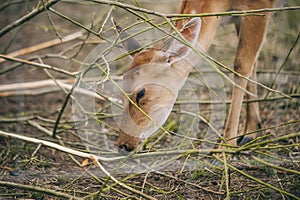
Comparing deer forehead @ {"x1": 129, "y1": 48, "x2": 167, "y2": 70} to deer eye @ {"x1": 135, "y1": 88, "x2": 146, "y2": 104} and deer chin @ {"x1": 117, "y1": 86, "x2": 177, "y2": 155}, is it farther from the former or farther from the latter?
deer chin @ {"x1": 117, "y1": 86, "x2": 177, "y2": 155}

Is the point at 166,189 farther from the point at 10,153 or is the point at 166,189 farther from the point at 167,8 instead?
the point at 167,8

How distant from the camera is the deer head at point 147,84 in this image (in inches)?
137

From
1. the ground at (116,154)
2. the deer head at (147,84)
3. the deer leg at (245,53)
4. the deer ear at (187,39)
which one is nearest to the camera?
the ground at (116,154)

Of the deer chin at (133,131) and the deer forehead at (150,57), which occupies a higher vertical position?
the deer forehead at (150,57)

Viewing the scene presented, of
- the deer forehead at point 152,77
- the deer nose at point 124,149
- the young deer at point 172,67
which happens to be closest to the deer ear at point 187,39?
the young deer at point 172,67

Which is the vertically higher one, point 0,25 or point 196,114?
point 0,25

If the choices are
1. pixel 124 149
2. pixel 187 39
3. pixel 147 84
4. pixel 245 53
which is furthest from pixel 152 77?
pixel 245 53

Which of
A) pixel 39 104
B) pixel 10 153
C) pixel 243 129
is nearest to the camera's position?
pixel 10 153

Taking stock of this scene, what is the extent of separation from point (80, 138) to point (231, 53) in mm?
2377

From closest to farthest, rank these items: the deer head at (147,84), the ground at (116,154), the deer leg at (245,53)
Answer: the ground at (116,154)
the deer head at (147,84)
the deer leg at (245,53)

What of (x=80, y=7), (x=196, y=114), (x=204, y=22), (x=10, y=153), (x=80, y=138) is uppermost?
(x=80, y=7)

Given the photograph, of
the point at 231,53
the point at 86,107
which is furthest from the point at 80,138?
the point at 231,53

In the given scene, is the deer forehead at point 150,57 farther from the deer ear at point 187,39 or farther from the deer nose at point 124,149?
the deer nose at point 124,149

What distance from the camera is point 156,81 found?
12.0 feet
